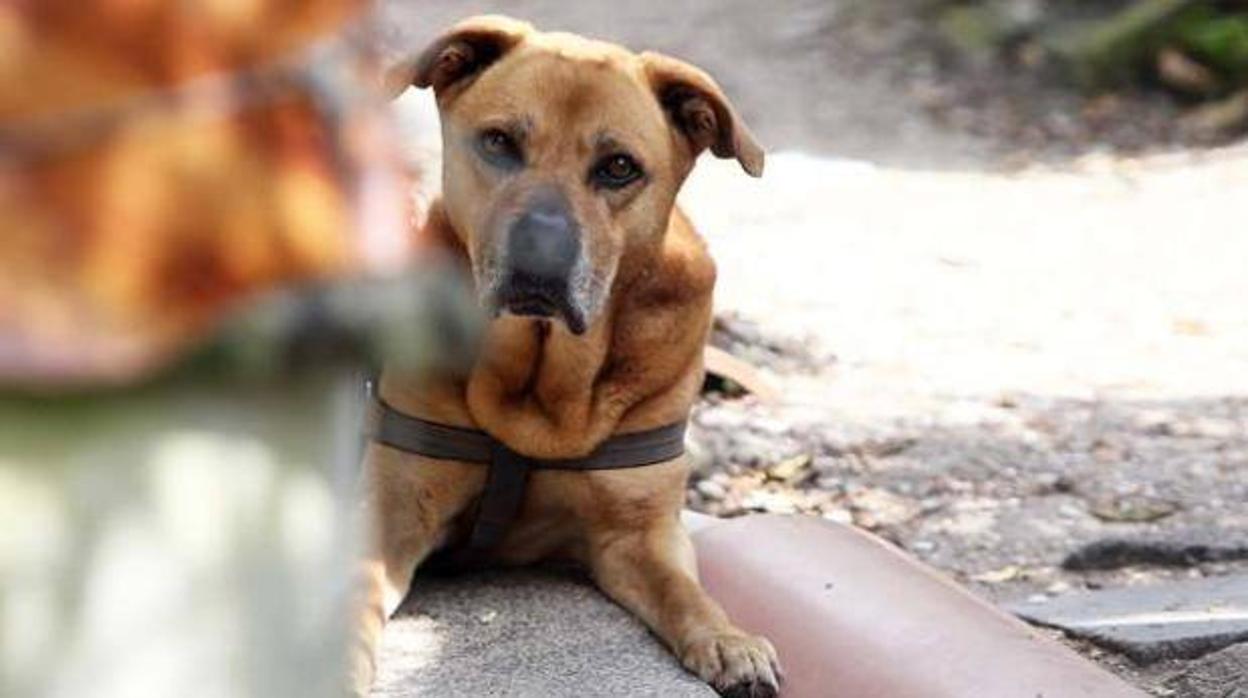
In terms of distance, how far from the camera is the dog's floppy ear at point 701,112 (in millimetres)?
4719

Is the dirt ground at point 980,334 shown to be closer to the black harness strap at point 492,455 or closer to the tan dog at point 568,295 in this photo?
the tan dog at point 568,295

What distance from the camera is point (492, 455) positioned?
14.9 feet

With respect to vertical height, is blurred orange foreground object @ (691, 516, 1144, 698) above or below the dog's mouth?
below

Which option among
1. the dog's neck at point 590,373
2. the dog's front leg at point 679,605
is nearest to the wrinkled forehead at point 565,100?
the dog's neck at point 590,373

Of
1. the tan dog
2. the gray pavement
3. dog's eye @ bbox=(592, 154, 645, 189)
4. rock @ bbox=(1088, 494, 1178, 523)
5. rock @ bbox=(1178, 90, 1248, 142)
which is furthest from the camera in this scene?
rock @ bbox=(1178, 90, 1248, 142)

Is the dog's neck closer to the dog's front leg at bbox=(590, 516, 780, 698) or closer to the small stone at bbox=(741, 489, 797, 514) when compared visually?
the dog's front leg at bbox=(590, 516, 780, 698)

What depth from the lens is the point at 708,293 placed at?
4699 millimetres

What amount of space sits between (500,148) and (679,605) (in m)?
0.98

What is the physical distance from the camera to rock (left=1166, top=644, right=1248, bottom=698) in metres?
4.50

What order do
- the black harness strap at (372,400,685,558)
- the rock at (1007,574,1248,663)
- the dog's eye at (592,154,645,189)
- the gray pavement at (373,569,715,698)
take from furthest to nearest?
1. the rock at (1007,574,1248,663)
2. the dog's eye at (592,154,645,189)
3. the black harness strap at (372,400,685,558)
4. the gray pavement at (373,569,715,698)

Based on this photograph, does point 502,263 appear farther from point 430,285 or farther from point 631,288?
point 430,285

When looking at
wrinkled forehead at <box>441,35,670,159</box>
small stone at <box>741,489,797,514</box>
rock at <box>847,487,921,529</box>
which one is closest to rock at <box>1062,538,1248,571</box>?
rock at <box>847,487,921,529</box>

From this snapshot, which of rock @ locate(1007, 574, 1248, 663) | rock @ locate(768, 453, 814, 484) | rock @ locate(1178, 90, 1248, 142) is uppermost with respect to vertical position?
rock @ locate(1007, 574, 1248, 663)

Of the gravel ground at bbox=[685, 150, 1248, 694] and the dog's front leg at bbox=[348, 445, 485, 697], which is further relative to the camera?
the gravel ground at bbox=[685, 150, 1248, 694]
